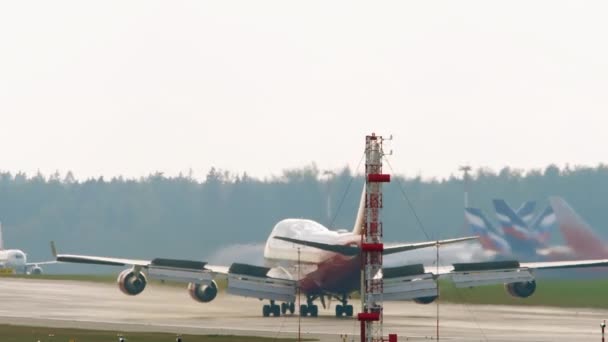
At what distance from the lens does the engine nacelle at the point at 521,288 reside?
87.5 meters

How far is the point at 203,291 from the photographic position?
292ft

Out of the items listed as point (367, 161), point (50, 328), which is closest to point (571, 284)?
point (50, 328)

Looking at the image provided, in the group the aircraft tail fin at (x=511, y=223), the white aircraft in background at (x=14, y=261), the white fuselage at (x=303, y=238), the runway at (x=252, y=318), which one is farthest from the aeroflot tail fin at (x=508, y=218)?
the white aircraft in background at (x=14, y=261)

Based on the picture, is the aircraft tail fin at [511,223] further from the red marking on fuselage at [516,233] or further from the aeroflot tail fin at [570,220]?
the aeroflot tail fin at [570,220]

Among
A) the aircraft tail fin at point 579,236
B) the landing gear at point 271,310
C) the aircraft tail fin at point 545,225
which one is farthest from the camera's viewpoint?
the aircraft tail fin at point 545,225

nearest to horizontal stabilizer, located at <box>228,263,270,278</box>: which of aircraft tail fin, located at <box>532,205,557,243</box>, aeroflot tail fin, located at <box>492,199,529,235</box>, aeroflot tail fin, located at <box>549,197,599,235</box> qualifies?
aeroflot tail fin, located at <box>549,197,599,235</box>

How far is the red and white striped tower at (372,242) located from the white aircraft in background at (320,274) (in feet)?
79.6

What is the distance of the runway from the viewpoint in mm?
72875

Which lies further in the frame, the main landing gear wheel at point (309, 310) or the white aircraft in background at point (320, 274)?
the main landing gear wheel at point (309, 310)

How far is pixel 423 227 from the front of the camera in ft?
528

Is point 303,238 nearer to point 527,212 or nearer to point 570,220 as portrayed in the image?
point 570,220

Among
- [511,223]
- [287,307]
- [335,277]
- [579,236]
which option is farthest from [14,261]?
[335,277]

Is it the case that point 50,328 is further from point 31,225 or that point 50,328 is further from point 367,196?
point 31,225

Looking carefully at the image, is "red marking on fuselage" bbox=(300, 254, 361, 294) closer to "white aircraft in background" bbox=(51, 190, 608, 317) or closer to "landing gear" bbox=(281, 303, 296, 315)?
"white aircraft in background" bbox=(51, 190, 608, 317)
